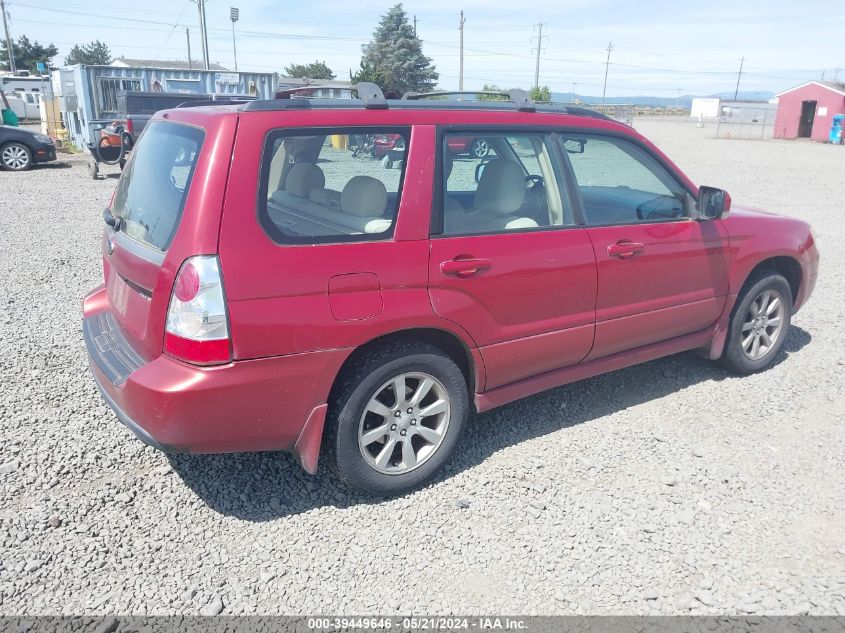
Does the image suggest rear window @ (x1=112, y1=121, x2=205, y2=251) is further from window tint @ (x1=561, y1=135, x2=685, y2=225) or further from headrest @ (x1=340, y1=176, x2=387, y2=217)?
window tint @ (x1=561, y1=135, x2=685, y2=225)

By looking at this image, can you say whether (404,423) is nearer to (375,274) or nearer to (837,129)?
(375,274)

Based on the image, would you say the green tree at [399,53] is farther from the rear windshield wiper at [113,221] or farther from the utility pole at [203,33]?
the rear windshield wiper at [113,221]

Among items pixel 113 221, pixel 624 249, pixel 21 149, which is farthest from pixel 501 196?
pixel 21 149

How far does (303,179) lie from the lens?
3270mm

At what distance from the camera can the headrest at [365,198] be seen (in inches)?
123

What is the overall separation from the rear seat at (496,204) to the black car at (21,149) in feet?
53.9

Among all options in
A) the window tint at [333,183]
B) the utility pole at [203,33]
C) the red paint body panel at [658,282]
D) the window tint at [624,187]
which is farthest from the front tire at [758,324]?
the utility pole at [203,33]

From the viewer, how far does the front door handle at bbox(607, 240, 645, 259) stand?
373 cm

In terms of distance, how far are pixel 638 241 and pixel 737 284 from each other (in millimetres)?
1069

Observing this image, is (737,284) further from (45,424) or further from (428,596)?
(45,424)

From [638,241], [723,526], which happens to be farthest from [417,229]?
[723,526]

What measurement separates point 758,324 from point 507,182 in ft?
7.77

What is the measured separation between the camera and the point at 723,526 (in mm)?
3111

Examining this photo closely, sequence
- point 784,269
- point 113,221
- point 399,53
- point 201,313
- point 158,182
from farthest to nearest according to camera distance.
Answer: point 399,53
point 784,269
point 113,221
point 158,182
point 201,313
